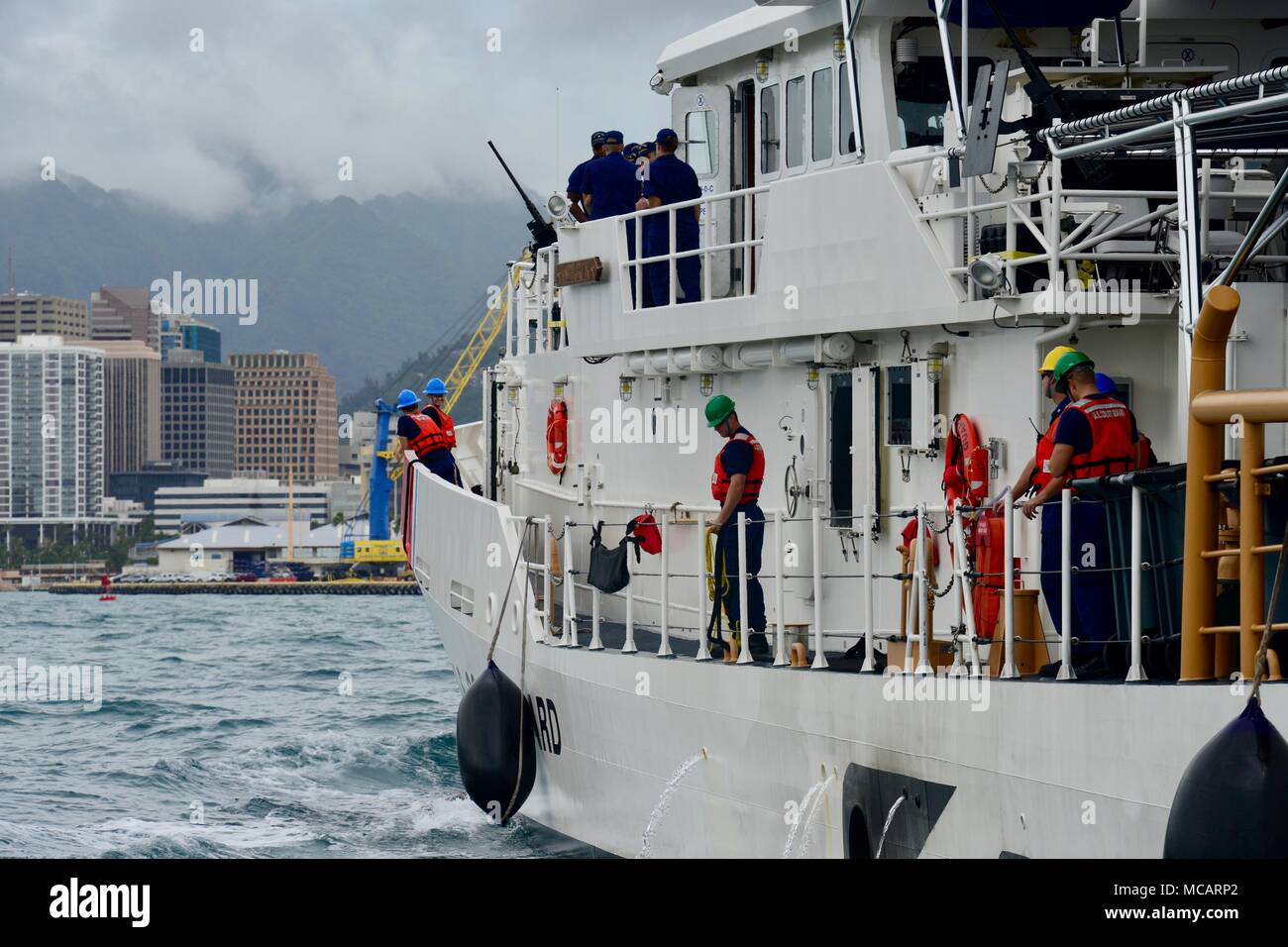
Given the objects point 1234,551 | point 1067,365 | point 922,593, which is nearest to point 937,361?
point 922,593

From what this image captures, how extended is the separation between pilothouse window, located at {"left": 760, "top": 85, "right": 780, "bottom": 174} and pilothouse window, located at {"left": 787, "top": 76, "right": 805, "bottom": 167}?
0.18 m

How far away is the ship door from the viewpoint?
15195 millimetres

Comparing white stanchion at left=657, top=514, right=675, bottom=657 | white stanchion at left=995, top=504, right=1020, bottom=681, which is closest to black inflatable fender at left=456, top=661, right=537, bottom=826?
white stanchion at left=657, top=514, right=675, bottom=657

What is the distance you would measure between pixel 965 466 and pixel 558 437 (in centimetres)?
594

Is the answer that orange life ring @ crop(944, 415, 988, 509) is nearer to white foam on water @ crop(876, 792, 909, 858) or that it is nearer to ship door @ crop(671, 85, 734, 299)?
white foam on water @ crop(876, 792, 909, 858)

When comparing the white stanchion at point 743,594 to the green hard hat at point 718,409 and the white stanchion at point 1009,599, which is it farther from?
the white stanchion at point 1009,599

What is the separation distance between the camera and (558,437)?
16.4 m

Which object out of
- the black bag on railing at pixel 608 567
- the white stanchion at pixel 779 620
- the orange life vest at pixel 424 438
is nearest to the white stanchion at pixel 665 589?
the black bag on railing at pixel 608 567

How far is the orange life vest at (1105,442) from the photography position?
904 centimetres

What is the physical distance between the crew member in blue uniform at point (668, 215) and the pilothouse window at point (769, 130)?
612mm

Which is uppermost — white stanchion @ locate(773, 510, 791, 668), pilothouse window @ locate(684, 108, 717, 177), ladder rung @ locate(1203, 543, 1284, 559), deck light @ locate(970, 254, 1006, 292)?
pilothouse window @ locate(684, 108, 717, 177)
